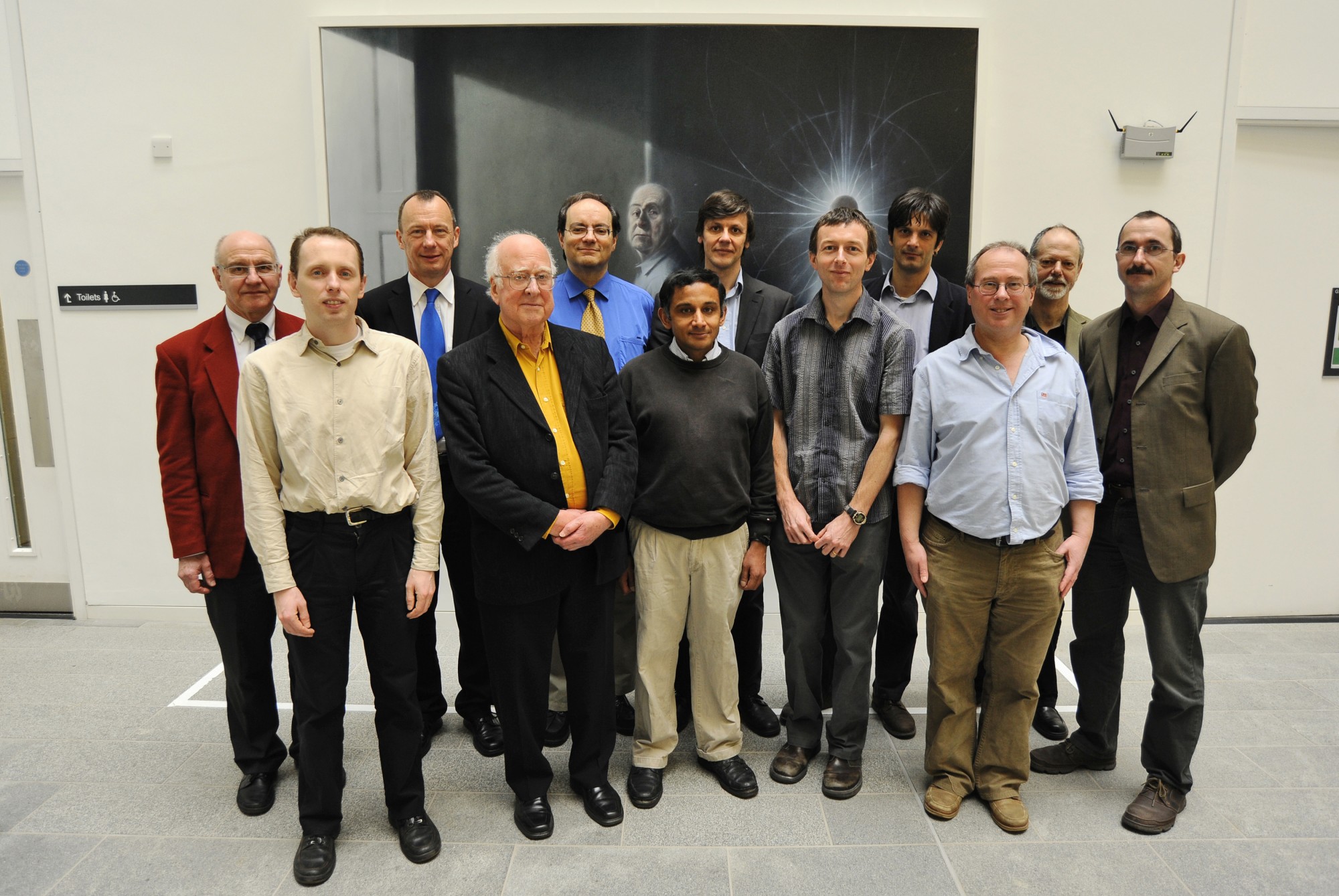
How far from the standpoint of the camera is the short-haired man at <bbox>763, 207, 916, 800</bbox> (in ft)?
8.46

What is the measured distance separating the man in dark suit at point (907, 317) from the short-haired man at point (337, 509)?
5.31ft

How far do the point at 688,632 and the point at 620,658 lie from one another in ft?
1.48

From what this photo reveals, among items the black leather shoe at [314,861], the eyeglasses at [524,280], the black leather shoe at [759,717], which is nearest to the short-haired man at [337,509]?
the black leather shoe at [314,861]

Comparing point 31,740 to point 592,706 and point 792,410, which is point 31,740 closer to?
point 592,706

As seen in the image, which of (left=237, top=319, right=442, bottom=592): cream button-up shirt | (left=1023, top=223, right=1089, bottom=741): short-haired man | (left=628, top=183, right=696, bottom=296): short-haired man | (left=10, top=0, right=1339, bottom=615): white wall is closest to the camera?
(left=237, top=319, right=442, bottom=592): cream button-up shirt

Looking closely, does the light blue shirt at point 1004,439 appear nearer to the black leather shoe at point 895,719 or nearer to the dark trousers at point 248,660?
the black leather shoe at point 895,719

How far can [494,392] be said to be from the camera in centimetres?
233

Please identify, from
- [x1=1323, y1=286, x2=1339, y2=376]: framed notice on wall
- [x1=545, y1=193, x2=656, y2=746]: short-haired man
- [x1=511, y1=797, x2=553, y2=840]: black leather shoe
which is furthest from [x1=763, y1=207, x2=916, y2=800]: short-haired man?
[x1=1323, y1=286, x2=1339, y2=376]: framed notice on wall

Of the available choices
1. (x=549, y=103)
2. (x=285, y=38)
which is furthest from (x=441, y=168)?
(x=285, y=38)

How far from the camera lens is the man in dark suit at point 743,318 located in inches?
116

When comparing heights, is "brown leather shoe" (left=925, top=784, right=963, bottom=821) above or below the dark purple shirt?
below

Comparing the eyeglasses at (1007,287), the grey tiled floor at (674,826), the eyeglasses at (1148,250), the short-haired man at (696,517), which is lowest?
the grey tiled floor at (674,826)

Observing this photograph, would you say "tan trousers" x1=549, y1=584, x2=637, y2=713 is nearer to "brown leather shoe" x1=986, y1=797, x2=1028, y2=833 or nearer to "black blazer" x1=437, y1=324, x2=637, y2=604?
"black blazer" x1=437, y1=324, x2=637, y2=604

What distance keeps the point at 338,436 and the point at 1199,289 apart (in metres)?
4.02
